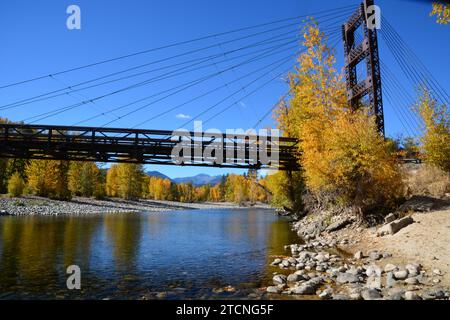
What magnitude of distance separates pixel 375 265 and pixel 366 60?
57.1ft

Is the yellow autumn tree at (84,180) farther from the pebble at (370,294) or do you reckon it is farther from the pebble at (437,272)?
the pebble at (437,272)

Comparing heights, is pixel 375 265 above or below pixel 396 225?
below

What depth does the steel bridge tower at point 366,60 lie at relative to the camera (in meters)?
25.1

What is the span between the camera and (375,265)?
1398 cm

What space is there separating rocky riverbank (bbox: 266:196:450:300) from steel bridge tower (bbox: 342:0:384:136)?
8711mm

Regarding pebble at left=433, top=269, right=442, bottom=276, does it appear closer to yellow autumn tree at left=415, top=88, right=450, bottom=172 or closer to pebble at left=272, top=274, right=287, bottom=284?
pebble at left=272, top=274, right=287, bottom=284

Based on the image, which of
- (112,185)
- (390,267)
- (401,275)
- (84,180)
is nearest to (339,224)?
(390,267)

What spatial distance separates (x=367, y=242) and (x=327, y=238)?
10.9ft

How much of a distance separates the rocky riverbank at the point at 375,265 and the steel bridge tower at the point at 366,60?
28.6ft

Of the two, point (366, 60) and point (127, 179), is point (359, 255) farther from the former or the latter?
point (127, 179)

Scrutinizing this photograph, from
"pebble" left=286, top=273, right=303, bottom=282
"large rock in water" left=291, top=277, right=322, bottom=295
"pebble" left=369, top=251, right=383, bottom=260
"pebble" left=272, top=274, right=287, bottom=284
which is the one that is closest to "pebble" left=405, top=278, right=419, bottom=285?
"large rock in water" left=291, top=277, right=322, bottom=295

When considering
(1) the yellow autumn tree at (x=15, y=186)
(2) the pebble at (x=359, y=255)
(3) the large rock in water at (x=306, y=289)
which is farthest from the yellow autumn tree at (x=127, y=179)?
(3) the large rock in water at (x=306, y=289)
